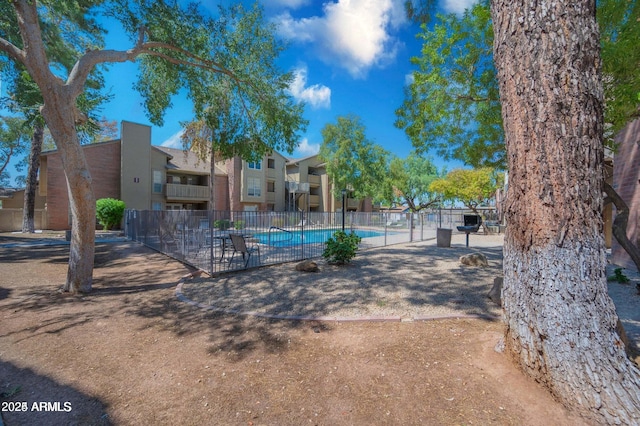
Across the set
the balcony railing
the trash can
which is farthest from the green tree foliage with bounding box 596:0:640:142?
the balcony railing

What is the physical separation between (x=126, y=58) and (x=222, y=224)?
4.59m

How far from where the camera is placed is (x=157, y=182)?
1010 inches

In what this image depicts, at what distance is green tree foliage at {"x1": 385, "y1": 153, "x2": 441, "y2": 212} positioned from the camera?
121 feet

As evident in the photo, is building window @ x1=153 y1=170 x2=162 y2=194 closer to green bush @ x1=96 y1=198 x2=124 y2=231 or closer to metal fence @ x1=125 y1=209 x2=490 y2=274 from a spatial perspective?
green bush @ x1=96 y1=198 x2=124 y2=231

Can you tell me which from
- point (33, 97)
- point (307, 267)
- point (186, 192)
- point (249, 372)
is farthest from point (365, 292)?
point (186, 192)

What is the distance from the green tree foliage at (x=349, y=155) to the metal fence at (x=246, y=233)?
51.4 ft

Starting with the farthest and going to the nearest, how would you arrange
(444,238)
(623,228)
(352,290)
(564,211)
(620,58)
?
1. (444,238)
2. (352,290)
3. (623,228)
4. (620,58)
5. (564,211)

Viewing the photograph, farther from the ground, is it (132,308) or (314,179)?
(314,179)

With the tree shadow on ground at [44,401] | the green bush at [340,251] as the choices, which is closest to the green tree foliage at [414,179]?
the green bush at [340,251]

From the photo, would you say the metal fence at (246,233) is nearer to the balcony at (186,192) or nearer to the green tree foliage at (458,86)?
the green tree foliage at (458,86)

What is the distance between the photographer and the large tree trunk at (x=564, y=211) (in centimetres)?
248

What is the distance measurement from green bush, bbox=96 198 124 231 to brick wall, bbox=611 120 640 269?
2678cm

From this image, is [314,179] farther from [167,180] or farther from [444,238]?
[444,238]

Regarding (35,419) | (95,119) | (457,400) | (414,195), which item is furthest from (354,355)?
(414,195)
